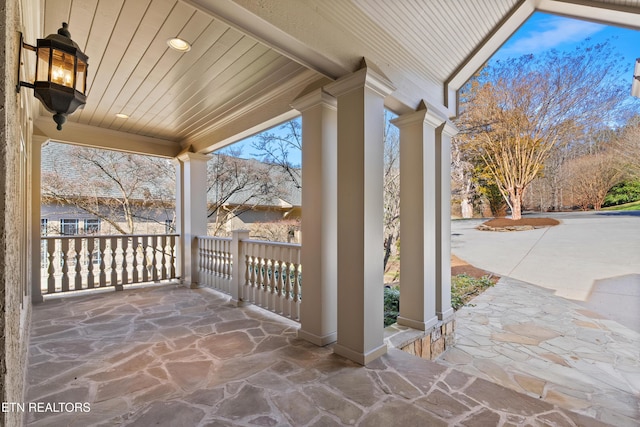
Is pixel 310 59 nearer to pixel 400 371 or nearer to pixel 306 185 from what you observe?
pixel 306 185

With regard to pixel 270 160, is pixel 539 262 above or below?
below

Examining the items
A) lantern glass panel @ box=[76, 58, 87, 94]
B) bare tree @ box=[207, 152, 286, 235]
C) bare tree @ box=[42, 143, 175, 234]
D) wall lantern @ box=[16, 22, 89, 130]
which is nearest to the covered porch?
wall lantern @ box=[16, 22, 89, 130]

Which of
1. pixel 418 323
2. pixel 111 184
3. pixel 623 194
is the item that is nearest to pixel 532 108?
pixel 623 194

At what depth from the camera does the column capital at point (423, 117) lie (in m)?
3.24

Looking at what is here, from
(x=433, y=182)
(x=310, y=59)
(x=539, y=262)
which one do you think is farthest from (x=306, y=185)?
(x=539, y=262)

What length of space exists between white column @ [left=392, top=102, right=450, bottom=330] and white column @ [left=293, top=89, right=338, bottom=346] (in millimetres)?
→ 995

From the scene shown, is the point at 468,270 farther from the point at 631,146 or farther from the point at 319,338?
the point at 319,338

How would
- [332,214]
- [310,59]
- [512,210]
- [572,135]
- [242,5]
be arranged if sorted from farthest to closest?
[512,210] < [572,135] < [332,214] < [310,59] < [242,5]

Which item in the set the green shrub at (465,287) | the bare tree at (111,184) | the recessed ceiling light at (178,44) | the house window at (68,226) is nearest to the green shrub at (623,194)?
the green shrub at (465,287)

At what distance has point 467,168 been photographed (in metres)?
8.80

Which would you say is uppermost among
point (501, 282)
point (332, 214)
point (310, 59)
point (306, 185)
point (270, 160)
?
point (270, 160)

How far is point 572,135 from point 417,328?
745 centimetres

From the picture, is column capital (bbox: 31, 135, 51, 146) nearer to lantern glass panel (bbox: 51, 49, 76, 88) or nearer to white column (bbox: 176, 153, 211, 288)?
white column (bbox: 176, 153, 211, 288)

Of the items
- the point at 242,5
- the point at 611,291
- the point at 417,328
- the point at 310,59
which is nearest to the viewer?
the point at 242,5
